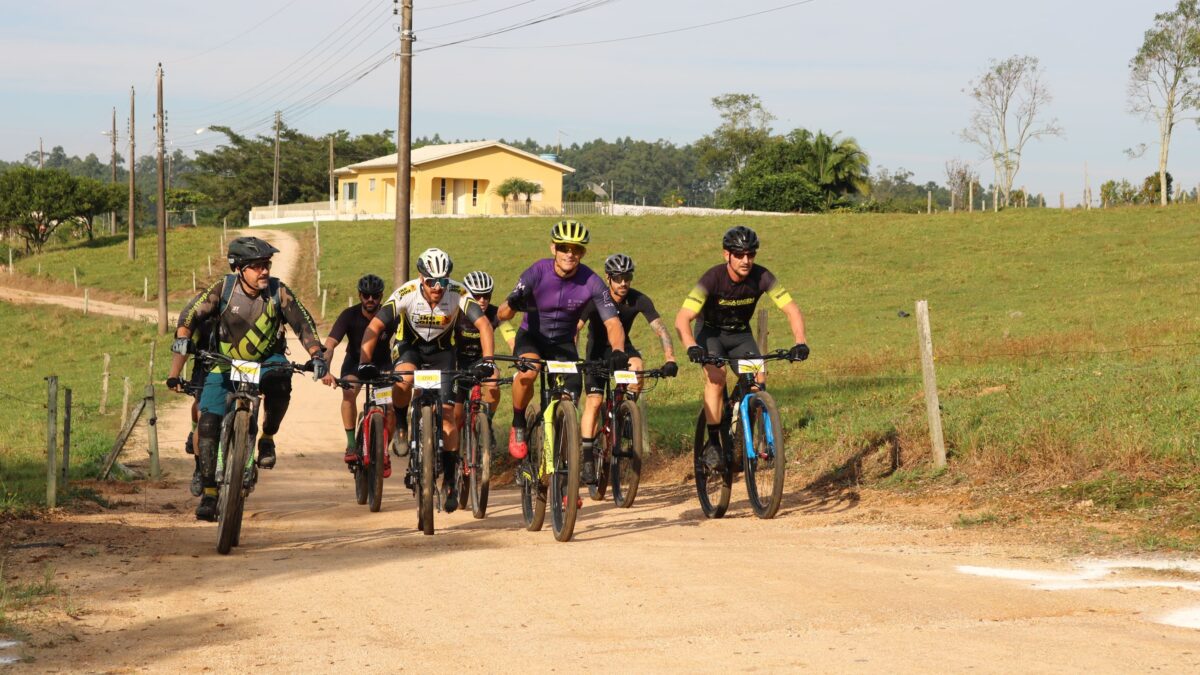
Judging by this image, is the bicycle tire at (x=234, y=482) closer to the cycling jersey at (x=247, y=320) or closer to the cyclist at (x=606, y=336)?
the cycling jersey at (x=247, y=320)

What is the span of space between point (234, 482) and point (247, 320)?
1358mm

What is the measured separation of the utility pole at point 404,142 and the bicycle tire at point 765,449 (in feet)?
42.8

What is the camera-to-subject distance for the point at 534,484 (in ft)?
34.2

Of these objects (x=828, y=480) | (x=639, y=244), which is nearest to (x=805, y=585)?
(x=828, y=480)

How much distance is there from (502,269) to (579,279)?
137 feet

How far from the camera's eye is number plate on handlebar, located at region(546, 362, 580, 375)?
10.2 m

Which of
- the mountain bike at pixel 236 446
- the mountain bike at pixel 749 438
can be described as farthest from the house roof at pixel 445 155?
the mountain bike at pixel 236 446

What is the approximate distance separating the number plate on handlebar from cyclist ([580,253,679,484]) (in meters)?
0.69

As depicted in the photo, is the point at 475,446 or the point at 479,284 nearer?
the point at 475,446

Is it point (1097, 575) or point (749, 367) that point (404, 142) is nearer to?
point (749, 367)

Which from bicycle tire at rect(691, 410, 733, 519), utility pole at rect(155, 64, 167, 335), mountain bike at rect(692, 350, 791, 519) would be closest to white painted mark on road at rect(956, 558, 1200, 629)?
mountain bike at rect(692, 350, 791, 519)

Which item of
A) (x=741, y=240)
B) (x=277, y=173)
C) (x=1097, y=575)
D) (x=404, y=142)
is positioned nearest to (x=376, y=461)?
(x=741, y=240)

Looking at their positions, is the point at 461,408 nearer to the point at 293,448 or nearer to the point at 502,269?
the point at 293,448

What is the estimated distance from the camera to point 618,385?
12031mm
